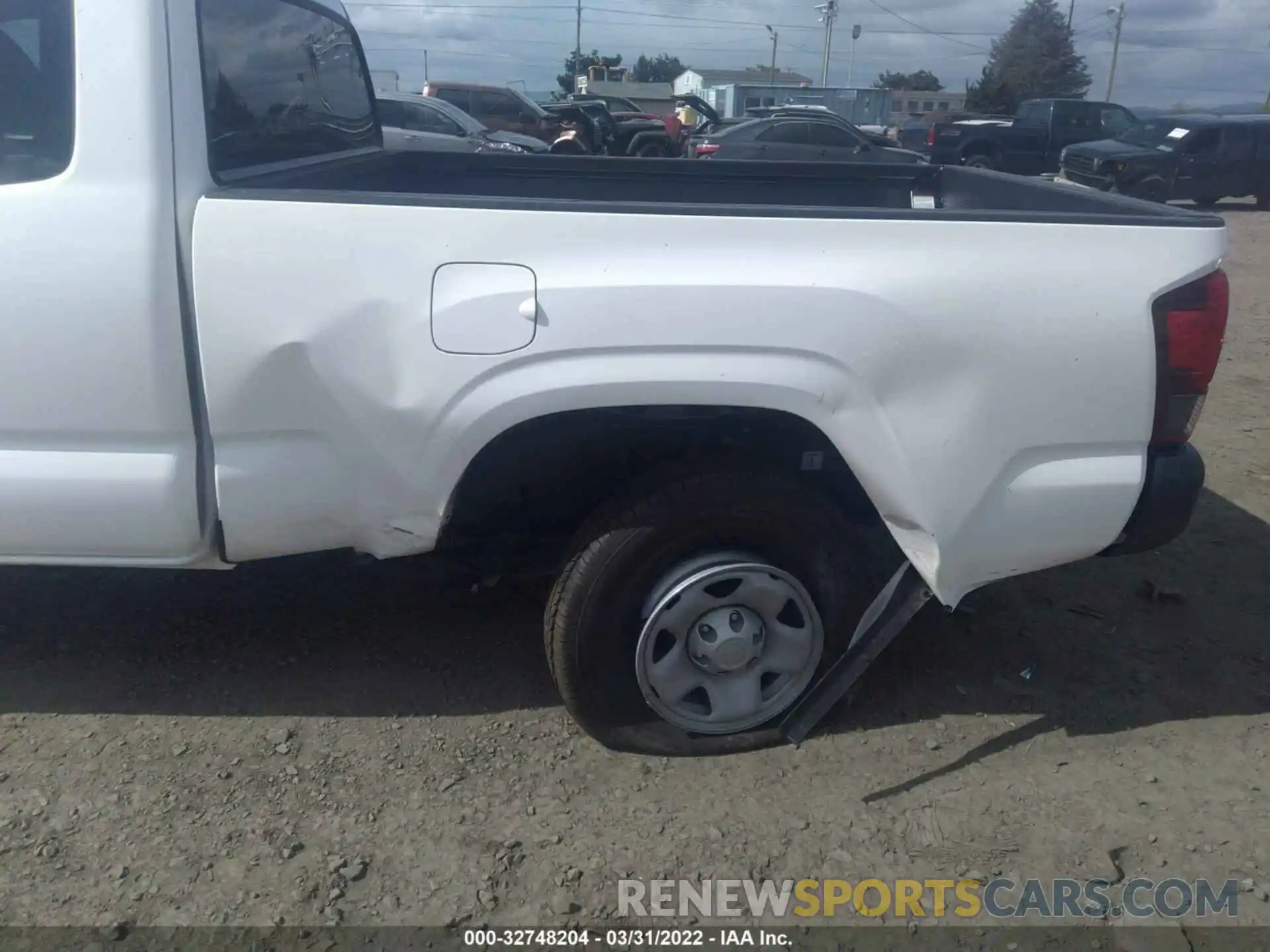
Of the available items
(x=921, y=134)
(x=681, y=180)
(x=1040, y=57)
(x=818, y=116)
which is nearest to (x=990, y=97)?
(x=1040, y=57)

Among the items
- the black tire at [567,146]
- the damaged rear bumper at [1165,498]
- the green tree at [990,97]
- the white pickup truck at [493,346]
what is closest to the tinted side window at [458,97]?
the black tire at [567,146]

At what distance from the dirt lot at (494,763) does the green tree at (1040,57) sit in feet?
203

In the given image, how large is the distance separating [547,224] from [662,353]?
0.38 metres

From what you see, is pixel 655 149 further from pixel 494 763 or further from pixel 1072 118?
pixel 494 763

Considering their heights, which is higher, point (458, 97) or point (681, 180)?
point (458, 97)

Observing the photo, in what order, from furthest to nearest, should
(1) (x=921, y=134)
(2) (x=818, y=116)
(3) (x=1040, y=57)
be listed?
(3) (x=1040, y=57)
(1) (x=921, y=134)
(2) (x=818, y=116)

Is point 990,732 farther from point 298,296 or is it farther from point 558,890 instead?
point 298,296

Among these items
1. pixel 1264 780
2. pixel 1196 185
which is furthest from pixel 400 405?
pixel 1196 185

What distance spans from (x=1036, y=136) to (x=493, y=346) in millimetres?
23198

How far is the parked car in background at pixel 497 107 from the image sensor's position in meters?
21.4

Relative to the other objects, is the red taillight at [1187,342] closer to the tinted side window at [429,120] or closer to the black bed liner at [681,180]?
the black bed liner at [681,180]

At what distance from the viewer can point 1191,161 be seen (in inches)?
701

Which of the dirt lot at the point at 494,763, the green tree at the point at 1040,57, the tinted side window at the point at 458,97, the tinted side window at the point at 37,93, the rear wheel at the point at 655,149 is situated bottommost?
the dirt lot at the point at 494,763

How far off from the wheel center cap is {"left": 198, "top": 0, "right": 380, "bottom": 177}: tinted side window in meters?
1.64
